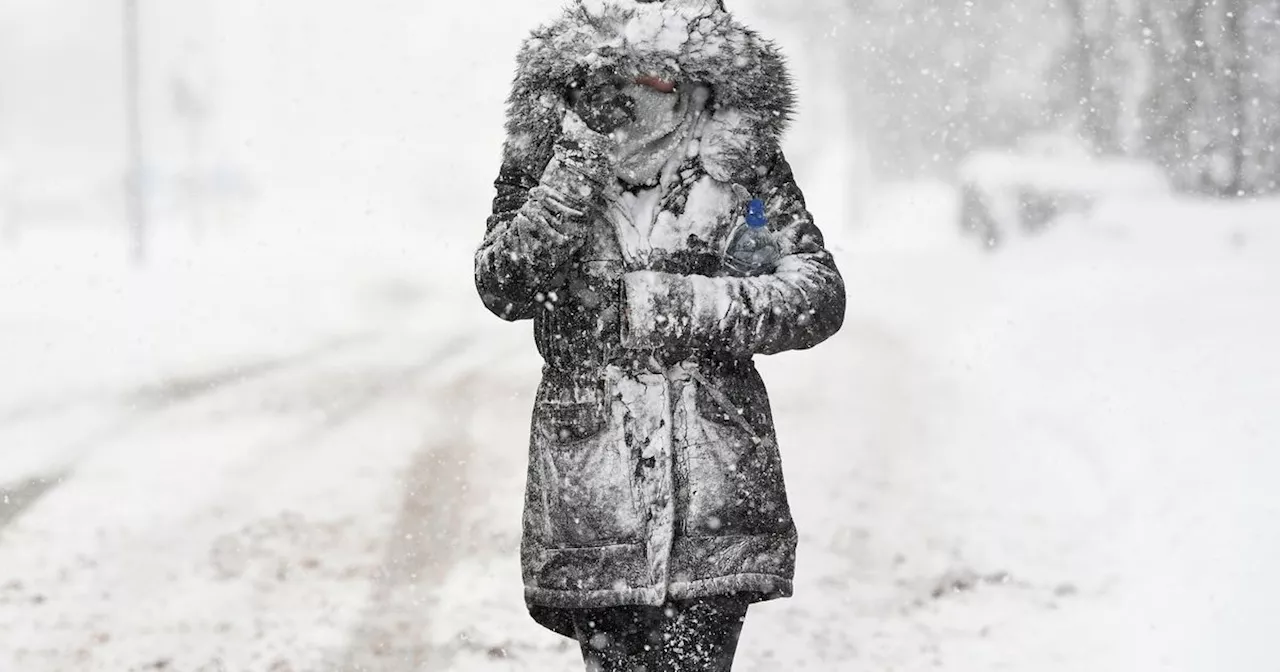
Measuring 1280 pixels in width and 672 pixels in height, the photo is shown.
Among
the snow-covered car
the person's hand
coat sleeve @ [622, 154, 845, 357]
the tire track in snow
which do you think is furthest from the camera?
the snow-covered car

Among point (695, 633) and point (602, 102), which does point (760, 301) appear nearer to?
point (602, 102)

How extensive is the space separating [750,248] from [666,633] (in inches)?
35.5

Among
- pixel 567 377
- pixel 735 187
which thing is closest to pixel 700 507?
pixel 567 377

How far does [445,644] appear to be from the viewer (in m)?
5.40

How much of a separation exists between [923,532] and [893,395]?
4972mm

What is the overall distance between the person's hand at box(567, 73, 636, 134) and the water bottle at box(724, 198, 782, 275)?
1.16 ft

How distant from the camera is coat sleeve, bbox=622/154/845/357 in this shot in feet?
9.37

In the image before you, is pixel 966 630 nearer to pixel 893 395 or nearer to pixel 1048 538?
pixel 1048 538

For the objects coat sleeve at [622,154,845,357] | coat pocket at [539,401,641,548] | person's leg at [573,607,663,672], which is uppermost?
coat sleeve at [622,154,845,357]

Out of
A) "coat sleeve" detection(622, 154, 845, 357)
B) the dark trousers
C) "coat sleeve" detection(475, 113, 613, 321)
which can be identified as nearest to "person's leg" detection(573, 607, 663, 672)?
the dark trousers

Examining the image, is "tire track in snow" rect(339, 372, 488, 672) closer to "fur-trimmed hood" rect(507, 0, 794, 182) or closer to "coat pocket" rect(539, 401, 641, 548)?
"coat pocket" rect(539, 401, 641, 548)

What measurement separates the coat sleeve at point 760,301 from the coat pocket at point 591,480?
25cm

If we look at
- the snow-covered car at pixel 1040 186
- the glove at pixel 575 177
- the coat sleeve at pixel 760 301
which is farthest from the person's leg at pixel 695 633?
the snow-covered car at pixel 1040 186

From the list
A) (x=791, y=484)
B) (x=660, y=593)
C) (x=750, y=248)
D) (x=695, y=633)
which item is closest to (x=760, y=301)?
(x=750, y=248)
